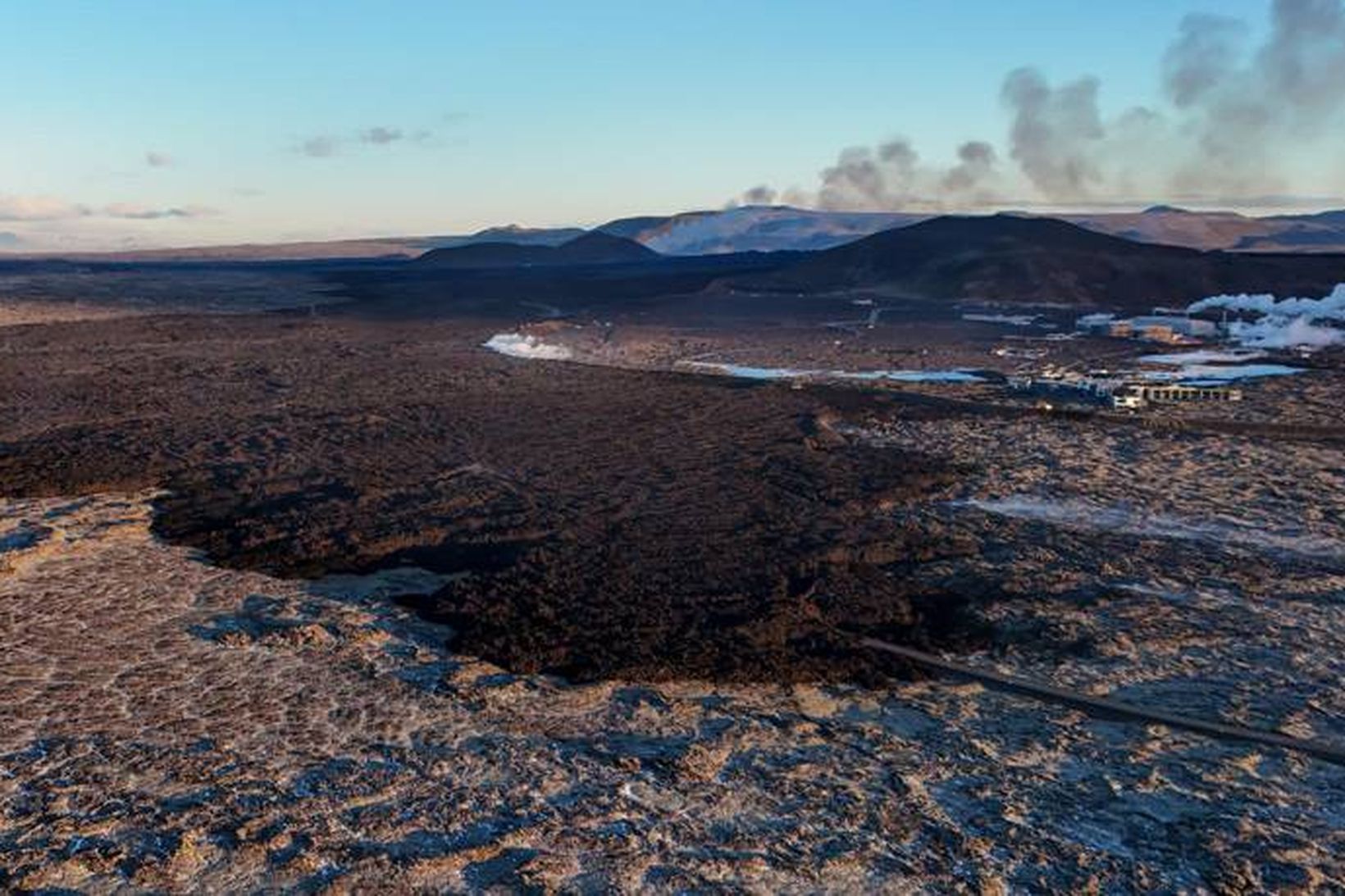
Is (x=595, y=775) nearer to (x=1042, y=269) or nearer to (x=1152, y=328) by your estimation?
(x=1152, y=328)

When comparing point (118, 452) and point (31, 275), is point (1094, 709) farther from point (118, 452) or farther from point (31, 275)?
point (31, 275)

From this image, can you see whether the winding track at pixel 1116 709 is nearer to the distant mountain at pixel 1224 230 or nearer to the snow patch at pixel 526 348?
the snow patch at pixel 526 348

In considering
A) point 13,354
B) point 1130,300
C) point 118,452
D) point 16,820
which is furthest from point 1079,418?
point 1130,300

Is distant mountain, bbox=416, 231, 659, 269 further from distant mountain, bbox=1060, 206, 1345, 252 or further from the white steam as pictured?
the white steam

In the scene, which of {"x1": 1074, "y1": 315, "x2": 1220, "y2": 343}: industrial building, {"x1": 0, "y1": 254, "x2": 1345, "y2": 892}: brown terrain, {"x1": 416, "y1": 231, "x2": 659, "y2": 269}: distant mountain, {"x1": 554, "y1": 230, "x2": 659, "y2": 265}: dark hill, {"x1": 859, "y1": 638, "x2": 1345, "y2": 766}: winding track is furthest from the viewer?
{"x1": 554, "y1": 230, "x2": 659, "y2": 265}: dark hill

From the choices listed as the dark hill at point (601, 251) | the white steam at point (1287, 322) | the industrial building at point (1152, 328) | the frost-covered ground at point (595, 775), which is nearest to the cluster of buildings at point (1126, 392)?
the white steam at point (1287, 322)

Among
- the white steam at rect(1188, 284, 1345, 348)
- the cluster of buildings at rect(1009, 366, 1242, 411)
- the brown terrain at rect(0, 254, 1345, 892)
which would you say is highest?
the brown terrain at rect(0, 254, 1345, 892)

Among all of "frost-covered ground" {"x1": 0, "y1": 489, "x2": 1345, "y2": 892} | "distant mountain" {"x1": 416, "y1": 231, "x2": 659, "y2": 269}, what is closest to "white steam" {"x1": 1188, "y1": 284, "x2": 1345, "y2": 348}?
"frost-covered ground" {"x1": 0, "y1": 489, "x2": 1345, "y2": 892}
